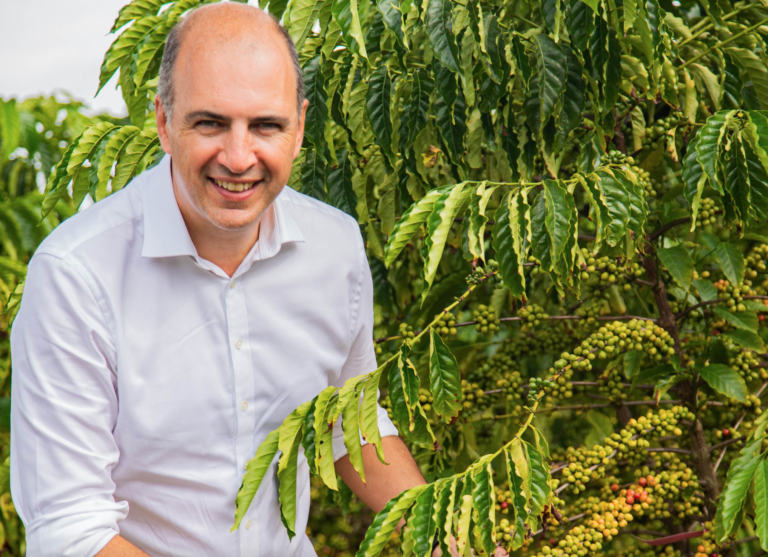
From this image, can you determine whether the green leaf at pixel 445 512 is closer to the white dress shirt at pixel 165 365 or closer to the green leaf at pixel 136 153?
the white dress shirt at pixel 165 365

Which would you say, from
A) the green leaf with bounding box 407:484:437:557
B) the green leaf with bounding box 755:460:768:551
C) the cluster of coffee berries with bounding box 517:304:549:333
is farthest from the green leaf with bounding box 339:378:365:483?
the green leaf with bounding box 755:460:768:551

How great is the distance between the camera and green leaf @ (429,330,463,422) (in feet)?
4.16

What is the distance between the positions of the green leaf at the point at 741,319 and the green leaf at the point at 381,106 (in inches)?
32.4

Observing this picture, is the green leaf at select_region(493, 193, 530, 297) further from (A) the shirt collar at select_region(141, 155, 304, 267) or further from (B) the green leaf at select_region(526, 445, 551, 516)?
(A) the shirt collar at select_region(141, 155, 304, 267)

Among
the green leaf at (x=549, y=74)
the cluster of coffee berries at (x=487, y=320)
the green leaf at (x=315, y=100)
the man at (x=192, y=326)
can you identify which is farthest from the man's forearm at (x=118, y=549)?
the green leaf at (x=549, y=74)

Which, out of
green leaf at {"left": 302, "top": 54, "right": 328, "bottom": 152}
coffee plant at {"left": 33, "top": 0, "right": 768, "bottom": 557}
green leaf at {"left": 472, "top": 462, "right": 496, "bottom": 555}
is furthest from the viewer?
green leaf at {"left": 302, "top": 54, "right": 328, "bottom": 152}

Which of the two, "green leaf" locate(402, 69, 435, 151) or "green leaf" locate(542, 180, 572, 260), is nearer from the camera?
"green leaf" locate(542, 180, 572, 260)

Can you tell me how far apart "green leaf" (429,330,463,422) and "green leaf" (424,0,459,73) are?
48 centimetres

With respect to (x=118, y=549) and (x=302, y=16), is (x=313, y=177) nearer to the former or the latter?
(x=302, y=16)

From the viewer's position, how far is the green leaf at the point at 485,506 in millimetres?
1078

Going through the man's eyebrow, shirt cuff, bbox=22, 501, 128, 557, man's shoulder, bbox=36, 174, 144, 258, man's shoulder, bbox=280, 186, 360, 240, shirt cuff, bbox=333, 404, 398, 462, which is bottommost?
shirt cuff, bbox=333, 404, 398, 462

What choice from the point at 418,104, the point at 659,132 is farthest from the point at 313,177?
the point at 659,132

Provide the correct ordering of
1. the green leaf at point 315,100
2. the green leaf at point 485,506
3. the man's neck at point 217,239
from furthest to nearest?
1. the green leaf at point 315,100
2. the man's neck at point 217,239
3. the green leaf at point 485,506

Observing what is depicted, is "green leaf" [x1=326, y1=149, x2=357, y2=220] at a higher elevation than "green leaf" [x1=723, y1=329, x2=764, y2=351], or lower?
higher
